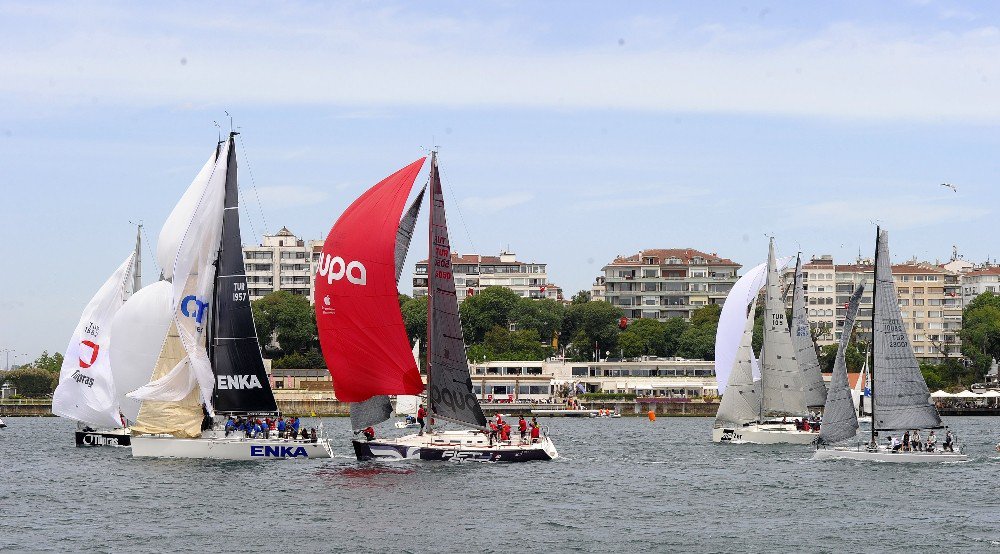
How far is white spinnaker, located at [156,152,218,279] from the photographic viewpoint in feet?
179

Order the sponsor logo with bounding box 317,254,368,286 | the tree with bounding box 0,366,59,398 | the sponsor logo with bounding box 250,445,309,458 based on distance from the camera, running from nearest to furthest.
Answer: the sponsor logo with bounding box 317,254,368,286, the sponsor logo with bounding box 250,445,309,458, the tree with bounding box 0,366,59,398

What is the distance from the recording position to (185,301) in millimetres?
53812

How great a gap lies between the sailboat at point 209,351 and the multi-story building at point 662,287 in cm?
13152

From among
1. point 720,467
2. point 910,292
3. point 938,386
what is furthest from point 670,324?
point 720,467

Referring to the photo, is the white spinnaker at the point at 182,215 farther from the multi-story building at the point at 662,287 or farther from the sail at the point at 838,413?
the multi-story building at the point at 662,287

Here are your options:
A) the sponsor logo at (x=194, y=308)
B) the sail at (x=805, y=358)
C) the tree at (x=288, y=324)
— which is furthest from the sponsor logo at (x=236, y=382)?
the tree at (x=288, y=324)

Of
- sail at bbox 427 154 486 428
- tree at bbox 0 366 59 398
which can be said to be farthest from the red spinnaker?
tree at bbox 0 366 59 398

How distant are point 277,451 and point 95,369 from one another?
1648 cm

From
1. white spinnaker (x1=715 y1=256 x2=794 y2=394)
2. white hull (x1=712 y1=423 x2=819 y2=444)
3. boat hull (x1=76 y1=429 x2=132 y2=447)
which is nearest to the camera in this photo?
boat hull (x1=76 y1=429 x2=132 y2=447)

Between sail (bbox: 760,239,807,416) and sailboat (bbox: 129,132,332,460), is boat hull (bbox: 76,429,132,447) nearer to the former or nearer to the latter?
sailboat (bbox: 129,132,332,460)

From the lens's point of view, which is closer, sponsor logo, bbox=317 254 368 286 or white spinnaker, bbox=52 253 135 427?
sponsor logo, bbox=317 254 368 286

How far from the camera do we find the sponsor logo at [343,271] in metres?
50.5

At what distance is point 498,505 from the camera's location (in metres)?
43.7

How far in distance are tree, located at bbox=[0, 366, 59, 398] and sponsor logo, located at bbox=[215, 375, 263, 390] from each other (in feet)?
303
